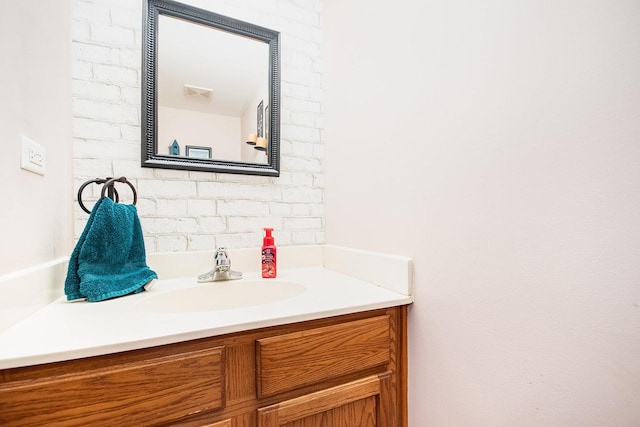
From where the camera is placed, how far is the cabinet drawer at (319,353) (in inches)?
27.4

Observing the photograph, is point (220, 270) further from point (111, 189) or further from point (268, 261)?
point (111, 189)

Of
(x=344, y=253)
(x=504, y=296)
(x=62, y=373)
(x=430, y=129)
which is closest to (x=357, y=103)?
(x=430, y=129)

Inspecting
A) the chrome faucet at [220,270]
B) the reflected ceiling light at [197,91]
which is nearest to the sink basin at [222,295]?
the chrome faucet at [220,270]

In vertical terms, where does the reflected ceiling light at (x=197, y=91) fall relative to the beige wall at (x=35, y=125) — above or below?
above

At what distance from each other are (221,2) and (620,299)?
62.3 inches

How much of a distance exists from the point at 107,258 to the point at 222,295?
1.29 feet

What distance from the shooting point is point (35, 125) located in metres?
0.76

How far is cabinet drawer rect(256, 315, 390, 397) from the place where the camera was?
0.70m

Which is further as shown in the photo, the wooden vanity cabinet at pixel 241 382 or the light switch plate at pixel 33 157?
the light switch plate at pixel 33 157

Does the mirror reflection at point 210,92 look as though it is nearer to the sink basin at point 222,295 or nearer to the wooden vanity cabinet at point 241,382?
the sink basin at point 222,295

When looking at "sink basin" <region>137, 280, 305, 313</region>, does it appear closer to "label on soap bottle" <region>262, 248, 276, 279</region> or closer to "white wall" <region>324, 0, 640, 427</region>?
"label on soap bottle" <region>262, 248, 276, 279</region>

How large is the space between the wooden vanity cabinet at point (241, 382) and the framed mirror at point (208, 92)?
2.47ft

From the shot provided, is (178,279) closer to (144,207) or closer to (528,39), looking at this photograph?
(144,207)

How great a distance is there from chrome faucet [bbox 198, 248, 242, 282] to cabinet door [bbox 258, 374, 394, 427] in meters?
0.53
